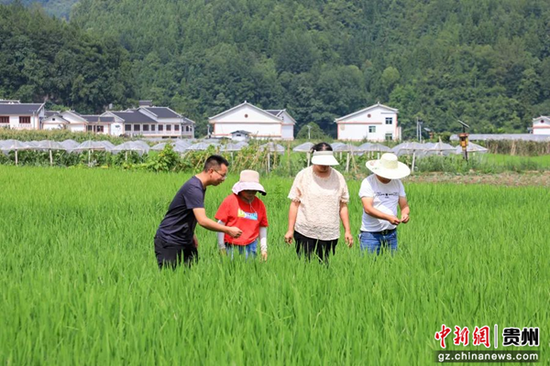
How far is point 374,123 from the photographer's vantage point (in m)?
86.8

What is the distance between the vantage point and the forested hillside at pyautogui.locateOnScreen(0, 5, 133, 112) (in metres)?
88.8

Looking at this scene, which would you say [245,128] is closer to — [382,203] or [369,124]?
[369,124]

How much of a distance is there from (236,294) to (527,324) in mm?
1696

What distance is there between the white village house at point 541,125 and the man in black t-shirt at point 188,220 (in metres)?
79.5

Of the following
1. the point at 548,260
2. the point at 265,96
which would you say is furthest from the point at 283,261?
the point at 265,96

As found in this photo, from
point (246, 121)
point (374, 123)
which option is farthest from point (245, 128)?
point (374, 123)

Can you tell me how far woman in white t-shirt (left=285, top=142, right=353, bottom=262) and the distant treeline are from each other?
7512cm

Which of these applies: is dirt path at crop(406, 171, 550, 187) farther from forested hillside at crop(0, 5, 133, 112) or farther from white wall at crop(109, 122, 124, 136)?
forested hillside at crop(0, 5, 133, 112)

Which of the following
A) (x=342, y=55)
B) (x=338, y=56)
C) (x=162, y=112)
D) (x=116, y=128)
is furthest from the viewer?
(x=342, y=55)

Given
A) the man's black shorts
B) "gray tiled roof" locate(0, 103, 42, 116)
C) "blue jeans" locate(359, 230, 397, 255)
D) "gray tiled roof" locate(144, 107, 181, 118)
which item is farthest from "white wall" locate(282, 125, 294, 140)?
the man's black shorts

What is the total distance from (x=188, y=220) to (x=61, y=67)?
8799cm

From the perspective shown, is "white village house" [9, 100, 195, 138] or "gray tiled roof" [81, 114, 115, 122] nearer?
"white village house" [9, 100, 195, 138]

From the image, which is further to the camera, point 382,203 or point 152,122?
point 152,122

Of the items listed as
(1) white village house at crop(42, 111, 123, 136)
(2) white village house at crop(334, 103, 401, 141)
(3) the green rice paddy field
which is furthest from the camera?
(2) white village house at crop(334, 103, 401, 141)
